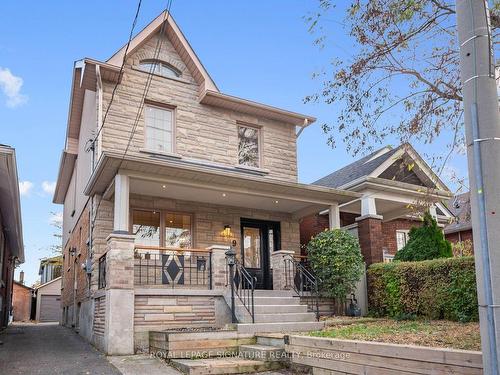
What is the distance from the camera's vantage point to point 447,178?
765 centimetres

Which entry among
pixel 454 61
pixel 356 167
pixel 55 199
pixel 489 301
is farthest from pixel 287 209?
pixel 55 199

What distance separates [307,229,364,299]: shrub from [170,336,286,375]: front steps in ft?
13.3

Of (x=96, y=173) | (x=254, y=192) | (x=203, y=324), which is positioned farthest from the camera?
(x=254, y=192)

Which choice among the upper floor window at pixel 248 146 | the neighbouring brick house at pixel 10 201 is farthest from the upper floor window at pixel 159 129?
the neighbouring brick house at pixel 10 201

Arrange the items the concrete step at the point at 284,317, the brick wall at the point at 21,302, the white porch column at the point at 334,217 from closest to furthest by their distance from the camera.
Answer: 1. the concrete step at the point at 284,317
2. the white porch column at the point at 334,217
3. the brick wall at the point at 21,302

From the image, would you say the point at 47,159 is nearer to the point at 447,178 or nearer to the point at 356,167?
the point at 356,167

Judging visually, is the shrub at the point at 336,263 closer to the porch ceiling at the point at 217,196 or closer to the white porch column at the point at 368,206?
the porch ceiling at the point at 217,196

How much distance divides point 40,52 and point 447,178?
10.9 m

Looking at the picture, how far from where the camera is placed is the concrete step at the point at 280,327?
869cm

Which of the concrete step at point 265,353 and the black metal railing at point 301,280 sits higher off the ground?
the black metal railing at point 301,280

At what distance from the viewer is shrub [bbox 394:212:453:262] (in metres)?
12.2

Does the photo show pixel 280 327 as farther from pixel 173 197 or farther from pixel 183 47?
pixel 183 47

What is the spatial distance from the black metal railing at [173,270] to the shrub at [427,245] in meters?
5.16

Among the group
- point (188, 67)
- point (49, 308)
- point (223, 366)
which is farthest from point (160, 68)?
point (49, 308)
